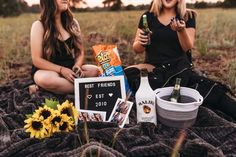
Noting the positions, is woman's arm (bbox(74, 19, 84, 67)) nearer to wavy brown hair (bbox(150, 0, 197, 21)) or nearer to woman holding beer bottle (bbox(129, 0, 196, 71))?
woman holding beer bottle (bbox(129, 0, 196, 71))

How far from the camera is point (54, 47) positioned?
417 centimetres

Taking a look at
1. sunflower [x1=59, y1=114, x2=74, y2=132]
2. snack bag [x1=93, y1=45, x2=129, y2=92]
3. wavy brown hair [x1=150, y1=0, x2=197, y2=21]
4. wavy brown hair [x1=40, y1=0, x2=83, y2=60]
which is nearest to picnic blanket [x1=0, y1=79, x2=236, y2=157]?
sunflower [x1=59, y1=114, x2=74, y2=132]

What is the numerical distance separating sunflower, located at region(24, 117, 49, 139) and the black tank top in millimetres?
1385

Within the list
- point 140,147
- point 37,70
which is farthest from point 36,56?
point 140,147

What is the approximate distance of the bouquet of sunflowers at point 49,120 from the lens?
9.45 ft

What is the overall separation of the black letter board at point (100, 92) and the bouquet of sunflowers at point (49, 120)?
41 centimetres

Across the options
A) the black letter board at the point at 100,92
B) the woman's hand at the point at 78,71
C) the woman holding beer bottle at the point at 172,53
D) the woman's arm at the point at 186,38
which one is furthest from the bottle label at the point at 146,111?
the woman's hand at the point at 78,71

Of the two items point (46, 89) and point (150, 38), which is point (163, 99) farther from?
point (46, 89)

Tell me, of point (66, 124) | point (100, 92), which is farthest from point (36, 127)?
point (100, 92)

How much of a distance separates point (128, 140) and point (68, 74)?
49.7 inches

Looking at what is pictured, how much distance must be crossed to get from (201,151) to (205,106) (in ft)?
2.98

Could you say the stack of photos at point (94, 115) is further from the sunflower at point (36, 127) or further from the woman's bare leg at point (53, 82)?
the woman's bare leg at point (53, 82)

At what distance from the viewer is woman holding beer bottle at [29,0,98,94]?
4.07 meters

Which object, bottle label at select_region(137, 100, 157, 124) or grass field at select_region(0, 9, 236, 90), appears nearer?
bottle label at select_region(137, 100, 157, 124)
